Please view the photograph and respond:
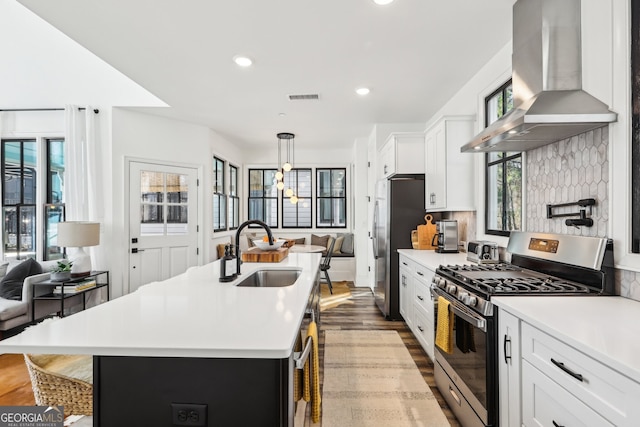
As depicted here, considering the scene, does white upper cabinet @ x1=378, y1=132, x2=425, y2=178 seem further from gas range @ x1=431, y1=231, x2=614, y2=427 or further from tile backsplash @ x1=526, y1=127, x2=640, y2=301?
gas range @ x1=431, y1=231, x2=614, y2=427

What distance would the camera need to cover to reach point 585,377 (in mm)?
1036

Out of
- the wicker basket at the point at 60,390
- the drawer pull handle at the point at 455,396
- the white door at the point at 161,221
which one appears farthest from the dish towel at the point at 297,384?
the white door at the point at 161,221

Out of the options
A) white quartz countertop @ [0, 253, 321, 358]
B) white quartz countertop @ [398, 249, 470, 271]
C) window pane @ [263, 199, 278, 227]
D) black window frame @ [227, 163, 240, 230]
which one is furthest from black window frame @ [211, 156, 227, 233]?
white quartz countertop @ [0, 253, 321, 358]

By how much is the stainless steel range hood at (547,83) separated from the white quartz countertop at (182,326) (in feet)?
4.93

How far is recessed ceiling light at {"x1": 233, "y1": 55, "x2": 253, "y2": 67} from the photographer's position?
2.83m

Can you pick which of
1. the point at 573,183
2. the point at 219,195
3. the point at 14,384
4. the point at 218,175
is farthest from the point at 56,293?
the point at 573,183

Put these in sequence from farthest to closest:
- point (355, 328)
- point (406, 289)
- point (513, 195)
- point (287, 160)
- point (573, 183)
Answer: point (287, 160), point (355, 328), point (406, 289), point (513, 195), point (573, 183)

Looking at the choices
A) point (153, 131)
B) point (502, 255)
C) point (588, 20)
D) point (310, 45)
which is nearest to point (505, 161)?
point (502, 255)

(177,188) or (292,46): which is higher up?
(292,46)

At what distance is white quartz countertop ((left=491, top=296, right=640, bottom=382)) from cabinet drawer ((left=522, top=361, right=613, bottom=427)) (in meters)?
0.21

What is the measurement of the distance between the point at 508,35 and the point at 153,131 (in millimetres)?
4371

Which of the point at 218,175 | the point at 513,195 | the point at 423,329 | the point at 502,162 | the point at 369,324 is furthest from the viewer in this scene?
the point at 218,175

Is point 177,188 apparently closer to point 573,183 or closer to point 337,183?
point 337,183

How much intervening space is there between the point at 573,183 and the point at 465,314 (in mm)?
1033
